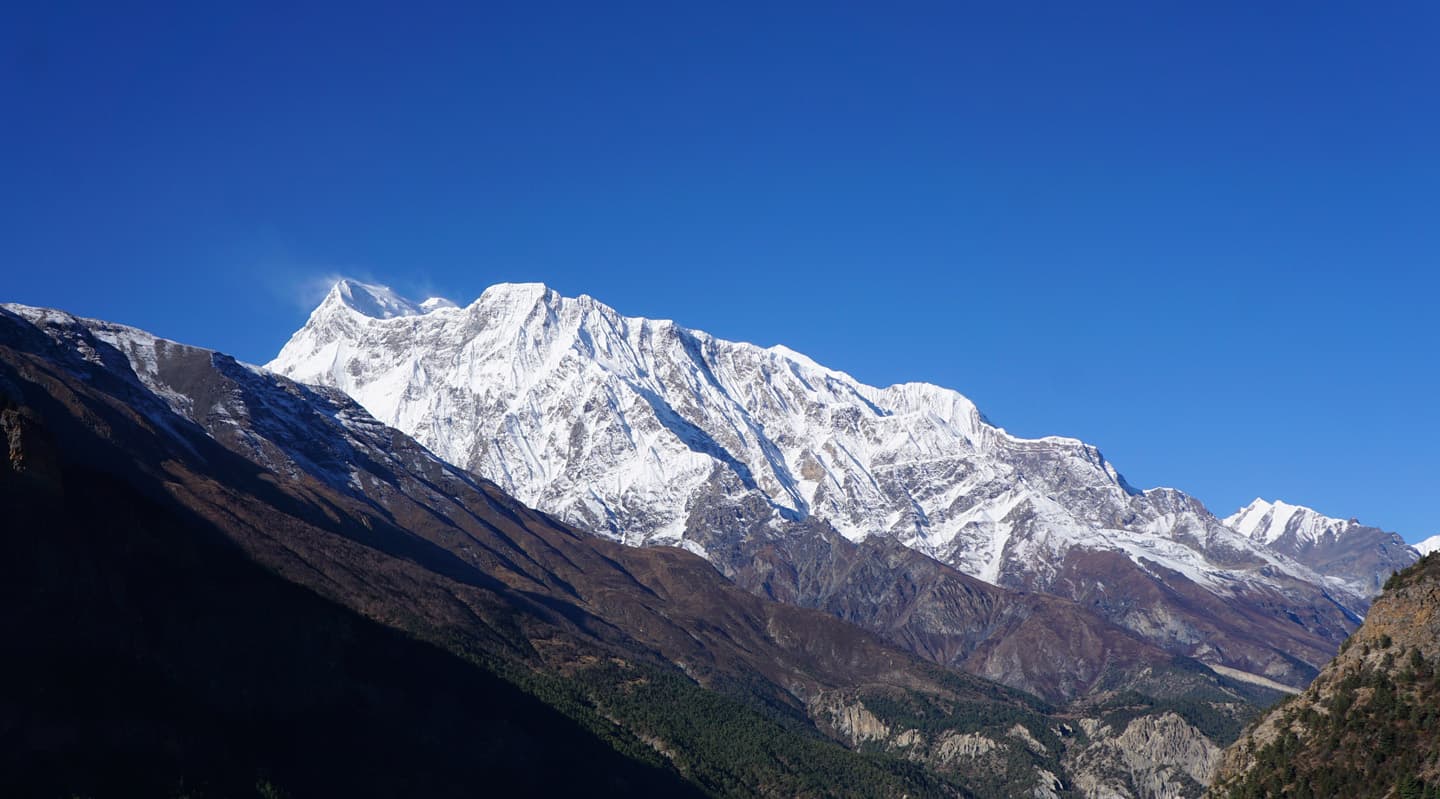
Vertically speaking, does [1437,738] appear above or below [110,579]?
above

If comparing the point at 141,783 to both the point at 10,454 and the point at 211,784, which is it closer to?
the point at 211,784

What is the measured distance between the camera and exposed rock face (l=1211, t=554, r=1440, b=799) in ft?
435

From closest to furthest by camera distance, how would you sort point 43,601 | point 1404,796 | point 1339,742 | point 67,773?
point 1404,796 < point 1339,742 < point 67,773 < point 43,601

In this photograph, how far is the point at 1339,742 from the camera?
465ft

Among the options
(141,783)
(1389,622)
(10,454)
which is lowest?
(141,783)

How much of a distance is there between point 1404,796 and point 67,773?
469 ft

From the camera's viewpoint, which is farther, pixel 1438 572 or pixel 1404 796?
pixel 1438 572

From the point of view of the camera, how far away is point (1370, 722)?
140 m

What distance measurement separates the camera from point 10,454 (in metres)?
182

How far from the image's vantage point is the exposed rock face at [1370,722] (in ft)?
435

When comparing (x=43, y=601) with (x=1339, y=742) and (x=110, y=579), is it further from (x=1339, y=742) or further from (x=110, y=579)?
(x=1339, y=742)

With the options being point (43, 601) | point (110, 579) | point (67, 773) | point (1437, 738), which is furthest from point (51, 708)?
point (1437, 738)

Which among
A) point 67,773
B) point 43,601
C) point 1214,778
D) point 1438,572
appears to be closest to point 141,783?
point 67,773

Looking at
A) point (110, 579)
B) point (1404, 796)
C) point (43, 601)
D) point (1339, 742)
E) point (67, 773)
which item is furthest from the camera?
point (110, 579)
